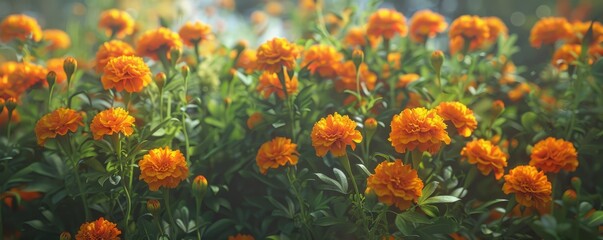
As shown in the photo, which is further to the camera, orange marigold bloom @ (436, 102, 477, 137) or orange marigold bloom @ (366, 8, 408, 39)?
orange marigold bloom @ (366, 8, 408, 39)

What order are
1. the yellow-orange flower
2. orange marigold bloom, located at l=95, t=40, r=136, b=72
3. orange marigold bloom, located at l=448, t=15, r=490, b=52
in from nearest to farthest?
the yellow-orange flower
orange marigold bloom, located at l=95, t=40, r=136, b=72
orange marigold bloom, located at l=448, t=15, r=490, b=52

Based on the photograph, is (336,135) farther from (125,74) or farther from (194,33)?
(194,33)

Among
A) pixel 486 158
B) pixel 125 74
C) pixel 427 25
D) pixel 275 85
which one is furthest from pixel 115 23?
pixel 486 158

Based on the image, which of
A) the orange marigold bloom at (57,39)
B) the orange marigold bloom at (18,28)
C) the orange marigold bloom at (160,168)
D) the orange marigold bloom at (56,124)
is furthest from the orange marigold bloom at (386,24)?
the orange marigold bloom at (57,39)

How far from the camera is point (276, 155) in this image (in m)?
1.32

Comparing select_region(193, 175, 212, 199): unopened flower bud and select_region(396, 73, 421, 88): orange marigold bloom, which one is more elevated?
select_region(396, 73, 421, 88): orange marigold bloom

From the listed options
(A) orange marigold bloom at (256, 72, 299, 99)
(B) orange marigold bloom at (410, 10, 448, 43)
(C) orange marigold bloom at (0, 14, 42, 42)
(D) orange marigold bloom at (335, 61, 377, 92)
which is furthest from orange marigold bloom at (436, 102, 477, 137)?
(C) orange marigold bloom at (0, 14, 42, 42)

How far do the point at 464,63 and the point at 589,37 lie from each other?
0.39 m

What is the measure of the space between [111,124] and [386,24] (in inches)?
37.7

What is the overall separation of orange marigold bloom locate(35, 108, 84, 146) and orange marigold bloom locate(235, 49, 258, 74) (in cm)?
61

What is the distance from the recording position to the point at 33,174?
1524 mm

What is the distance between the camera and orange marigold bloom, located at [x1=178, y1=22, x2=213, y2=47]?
167cm

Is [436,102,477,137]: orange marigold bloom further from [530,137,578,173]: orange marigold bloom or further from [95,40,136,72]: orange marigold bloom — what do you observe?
[95,40,136,72]: orange marigold bloom

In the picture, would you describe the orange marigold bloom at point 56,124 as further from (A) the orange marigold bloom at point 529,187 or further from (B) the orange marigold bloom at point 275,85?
(A) the orange marigold bloom at point 529,187
